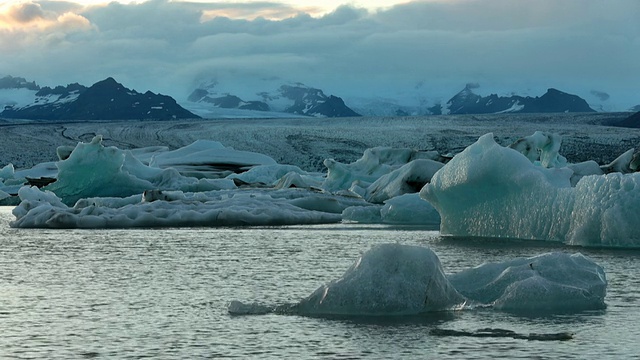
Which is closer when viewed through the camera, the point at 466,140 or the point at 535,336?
the point at 535,336

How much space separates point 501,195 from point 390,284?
7.89 meters

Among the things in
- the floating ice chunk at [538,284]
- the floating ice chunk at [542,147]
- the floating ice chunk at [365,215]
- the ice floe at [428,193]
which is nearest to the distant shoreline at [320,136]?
the ice floe at [428,193]

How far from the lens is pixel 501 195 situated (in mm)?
15086

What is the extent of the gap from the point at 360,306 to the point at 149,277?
3.45 m

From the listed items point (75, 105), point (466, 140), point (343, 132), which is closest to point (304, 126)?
point (343, 132)

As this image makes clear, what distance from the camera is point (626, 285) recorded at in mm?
9297

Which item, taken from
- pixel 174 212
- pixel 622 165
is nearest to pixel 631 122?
pixel 622 165

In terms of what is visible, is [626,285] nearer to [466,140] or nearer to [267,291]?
[267,291]

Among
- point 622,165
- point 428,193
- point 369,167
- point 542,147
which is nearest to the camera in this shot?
point 428,193

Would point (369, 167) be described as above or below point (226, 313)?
above

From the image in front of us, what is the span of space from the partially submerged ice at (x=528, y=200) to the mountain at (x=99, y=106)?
4973 inches

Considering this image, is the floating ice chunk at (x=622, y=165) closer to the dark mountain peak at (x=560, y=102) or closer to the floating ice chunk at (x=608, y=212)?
the floating ice chunk at (x=608, y=212)

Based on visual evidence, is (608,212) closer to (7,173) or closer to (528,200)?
(528,200)

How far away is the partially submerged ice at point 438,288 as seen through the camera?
24.5 feet
